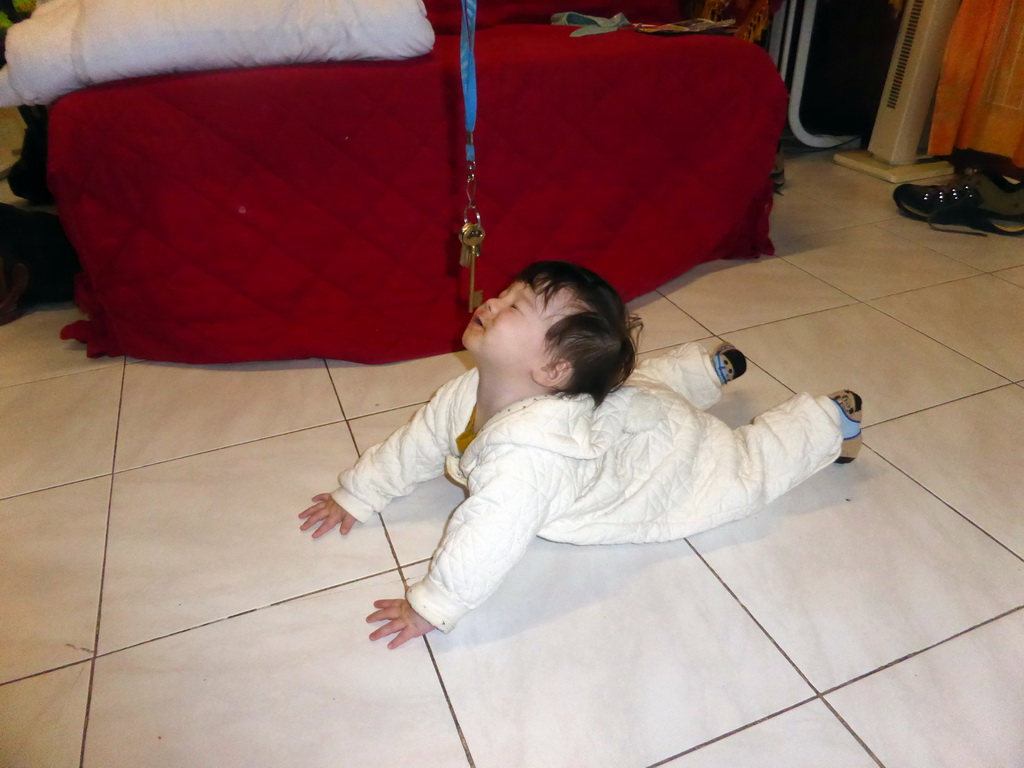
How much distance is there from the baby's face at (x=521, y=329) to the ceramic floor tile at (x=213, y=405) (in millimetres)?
512

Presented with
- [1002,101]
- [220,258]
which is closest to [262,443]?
[220,258]

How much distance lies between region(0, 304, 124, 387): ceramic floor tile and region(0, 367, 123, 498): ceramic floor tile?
0.10 ft

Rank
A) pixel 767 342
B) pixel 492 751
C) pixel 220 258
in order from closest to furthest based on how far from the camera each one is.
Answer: pixel 492 751
pixel 220 258
pixel 767 342

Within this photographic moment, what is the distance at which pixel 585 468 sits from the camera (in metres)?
0.92

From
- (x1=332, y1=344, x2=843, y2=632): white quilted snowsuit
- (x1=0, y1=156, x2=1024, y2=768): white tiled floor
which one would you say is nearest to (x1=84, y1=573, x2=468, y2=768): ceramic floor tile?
(x1=0, y1=156, x2=1024, y2=768): white tiled floor

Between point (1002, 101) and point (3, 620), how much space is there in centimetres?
271

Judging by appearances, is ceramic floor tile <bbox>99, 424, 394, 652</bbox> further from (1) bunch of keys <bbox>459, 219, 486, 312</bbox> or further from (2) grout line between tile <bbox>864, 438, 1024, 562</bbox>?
(2) grout line between tile <bbox>864, 438, 1024, 562</bbox>

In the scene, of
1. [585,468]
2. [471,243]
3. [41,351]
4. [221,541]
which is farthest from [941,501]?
[41,351]

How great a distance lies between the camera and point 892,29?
7.65 feet

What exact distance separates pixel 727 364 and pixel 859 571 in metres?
0.40

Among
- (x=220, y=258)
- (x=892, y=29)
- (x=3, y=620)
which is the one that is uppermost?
(x=892, y=29)

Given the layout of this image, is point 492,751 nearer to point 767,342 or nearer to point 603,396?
point 603,396

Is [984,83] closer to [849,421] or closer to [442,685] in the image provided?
[849,421]

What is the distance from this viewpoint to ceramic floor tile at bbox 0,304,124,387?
1411 millimetres
